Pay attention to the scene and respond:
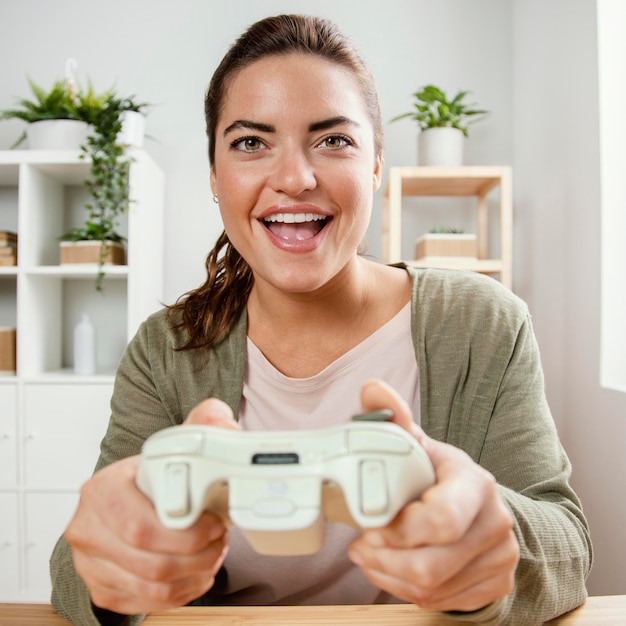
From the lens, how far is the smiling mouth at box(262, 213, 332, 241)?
100 cm

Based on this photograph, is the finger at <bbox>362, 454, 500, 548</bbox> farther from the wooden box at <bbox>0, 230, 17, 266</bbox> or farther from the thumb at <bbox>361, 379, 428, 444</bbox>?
the wooden box at <bbox>0, 230, 17, 266</bbox>

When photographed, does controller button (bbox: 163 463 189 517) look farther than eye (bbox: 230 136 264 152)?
No

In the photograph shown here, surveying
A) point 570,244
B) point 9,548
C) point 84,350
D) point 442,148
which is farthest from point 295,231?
point 9,548

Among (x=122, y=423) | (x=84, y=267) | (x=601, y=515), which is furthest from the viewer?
(x=84, y=267)

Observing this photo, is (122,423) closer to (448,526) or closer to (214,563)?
(214,563)

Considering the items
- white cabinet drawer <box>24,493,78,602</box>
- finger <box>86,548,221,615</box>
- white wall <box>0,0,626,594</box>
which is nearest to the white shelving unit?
white cabinet drawer <box>24,493,78,602</box>

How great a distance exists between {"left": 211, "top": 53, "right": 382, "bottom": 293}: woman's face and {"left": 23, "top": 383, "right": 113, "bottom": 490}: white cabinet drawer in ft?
4.95

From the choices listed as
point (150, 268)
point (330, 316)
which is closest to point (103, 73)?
point (150, 268)

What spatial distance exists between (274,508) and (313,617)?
355mm

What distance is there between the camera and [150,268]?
8.21 ft

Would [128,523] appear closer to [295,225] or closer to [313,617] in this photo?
[313,617]

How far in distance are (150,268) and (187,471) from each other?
216 cm

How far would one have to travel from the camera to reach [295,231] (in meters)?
1.01

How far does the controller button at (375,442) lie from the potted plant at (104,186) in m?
2.03
